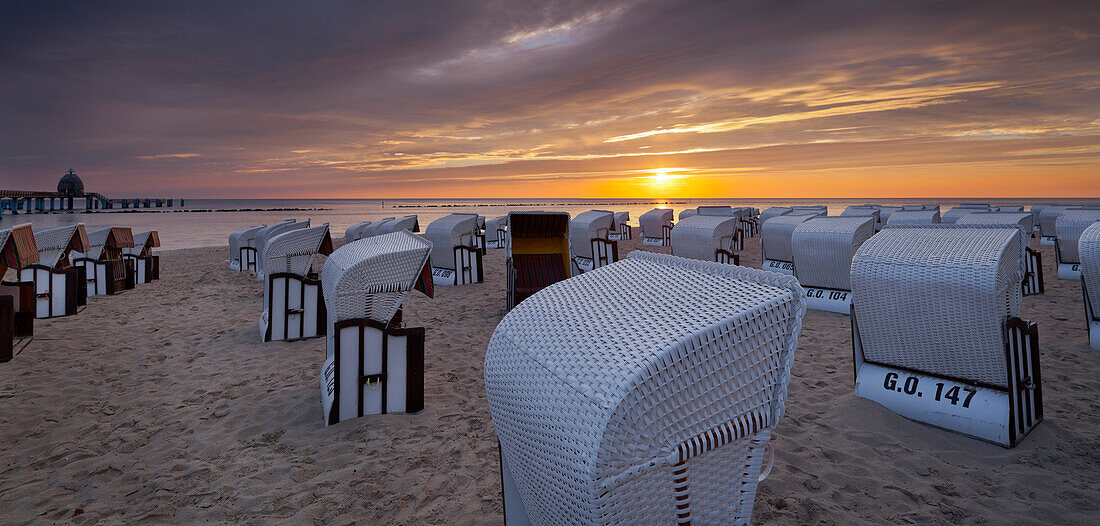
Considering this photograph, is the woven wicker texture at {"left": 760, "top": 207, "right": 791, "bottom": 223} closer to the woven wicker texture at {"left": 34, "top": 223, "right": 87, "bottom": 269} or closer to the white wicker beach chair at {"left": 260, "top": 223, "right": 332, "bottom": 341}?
the white wicker beach chair at {"left": 260, "top": 223, "right": 332, "bottom": 341}

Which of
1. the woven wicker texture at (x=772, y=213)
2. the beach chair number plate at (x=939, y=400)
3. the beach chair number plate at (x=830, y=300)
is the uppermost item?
the woven wicker texture at (x=772, y=213)

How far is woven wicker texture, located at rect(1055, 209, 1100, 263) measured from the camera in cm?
988

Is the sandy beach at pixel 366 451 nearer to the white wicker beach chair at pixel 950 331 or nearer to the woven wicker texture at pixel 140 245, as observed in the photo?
the white wicker beach chair at pixel 950 331

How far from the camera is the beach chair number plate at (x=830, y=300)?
25.7 feet

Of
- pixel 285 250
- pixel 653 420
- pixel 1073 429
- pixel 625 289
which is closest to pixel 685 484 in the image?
pixel 653 420

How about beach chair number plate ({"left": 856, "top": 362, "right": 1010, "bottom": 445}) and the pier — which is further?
the pier

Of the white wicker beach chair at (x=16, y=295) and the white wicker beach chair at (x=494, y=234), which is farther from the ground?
the white wicker beach chair at (x=494, y=234)

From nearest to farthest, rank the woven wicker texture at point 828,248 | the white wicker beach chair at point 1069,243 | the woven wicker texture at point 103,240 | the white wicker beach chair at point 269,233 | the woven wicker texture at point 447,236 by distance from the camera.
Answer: the woven wicker texture at point 828,248 → the white wicker beach chair at point 1069,243 → the white wicker beach chair at point 269,233 → the woven wicker texture at point 103,240 → the woven wicker texture at point 447,236

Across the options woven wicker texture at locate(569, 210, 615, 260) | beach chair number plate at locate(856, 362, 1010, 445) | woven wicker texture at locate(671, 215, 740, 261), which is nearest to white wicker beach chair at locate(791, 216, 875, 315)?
woven wicker texture at locate(671, 215, 740, 261)

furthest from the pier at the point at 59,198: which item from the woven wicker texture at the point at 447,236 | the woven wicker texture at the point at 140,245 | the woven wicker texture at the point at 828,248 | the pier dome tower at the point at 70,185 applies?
the woven wicker texture at the point at 828,248

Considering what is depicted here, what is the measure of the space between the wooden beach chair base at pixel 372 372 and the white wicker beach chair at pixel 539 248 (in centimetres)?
430

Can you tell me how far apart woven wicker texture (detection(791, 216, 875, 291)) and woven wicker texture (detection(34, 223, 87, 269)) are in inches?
467

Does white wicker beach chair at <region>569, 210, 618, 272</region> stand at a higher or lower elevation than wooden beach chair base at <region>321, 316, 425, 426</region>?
higher

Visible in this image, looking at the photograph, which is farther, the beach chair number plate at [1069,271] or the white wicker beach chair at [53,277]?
the beach chair number plate at [1069,271]
